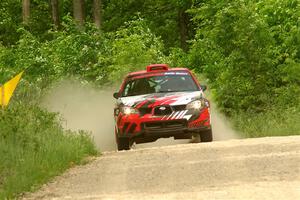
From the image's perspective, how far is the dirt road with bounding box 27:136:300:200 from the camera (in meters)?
9.51

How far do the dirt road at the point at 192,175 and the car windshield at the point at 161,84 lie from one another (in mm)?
3265

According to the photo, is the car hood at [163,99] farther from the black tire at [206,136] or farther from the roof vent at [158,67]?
the roof vent at [158,67]

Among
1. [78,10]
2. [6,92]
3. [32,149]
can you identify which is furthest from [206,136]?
[78,10]

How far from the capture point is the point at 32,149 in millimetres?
13500

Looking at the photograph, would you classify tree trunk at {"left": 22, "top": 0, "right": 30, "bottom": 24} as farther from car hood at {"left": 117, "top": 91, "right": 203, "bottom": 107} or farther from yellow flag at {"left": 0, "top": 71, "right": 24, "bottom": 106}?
yellow flag at {"left": 0, "top": 71, "right": 24, "bottom": 106}

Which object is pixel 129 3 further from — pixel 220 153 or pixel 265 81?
pixel 220 153

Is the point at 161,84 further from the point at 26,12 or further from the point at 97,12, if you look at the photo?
the point at 26,12

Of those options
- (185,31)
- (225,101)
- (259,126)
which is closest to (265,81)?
(225,101)

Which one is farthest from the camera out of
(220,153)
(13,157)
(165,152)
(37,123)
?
(37,123)

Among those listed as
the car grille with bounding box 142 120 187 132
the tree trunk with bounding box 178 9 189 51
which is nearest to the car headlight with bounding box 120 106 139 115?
the car grille with bounding box 142 120 187 132

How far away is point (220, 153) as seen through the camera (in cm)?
1373

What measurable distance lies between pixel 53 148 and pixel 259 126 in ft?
29.0

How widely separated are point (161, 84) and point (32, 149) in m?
5.46

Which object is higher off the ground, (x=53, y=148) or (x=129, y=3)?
(x=129, y=3)
